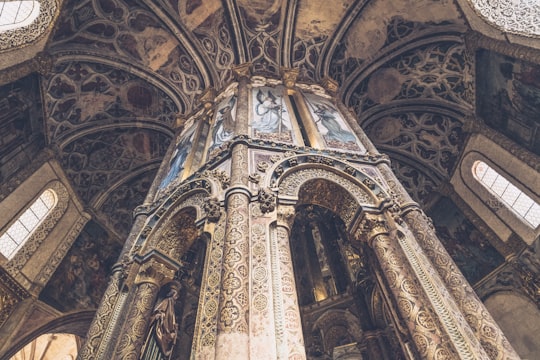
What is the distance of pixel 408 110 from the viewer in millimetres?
11367

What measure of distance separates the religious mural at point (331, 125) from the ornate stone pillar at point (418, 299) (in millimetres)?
2230

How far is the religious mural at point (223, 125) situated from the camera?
6.76 m

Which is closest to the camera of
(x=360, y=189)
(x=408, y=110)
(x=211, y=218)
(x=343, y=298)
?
(x=211, y=218)

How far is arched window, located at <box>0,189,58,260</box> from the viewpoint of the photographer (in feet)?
27.1

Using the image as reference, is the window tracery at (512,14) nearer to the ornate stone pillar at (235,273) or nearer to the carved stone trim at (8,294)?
the ornate stone pillar at (235,273)

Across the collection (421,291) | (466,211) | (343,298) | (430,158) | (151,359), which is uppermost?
(430,158)

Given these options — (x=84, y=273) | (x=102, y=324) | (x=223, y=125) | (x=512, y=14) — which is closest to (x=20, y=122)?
(x=84, y=273)

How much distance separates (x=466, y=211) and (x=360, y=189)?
6.17 metres

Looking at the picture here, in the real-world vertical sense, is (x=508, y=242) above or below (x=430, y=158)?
below

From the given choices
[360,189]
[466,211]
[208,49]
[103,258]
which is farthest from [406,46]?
[103,258]

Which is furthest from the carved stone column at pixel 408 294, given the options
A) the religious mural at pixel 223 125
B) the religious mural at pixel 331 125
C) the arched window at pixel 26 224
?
the arched window at pixel 26 224

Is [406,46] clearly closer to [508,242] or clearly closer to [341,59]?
[341,59]

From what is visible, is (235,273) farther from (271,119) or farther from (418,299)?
(271,119)

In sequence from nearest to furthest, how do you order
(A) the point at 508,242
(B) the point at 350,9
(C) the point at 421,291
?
(C) the point at 421,291 → (A) the point at 508,242 → (B) the point at 350,9
